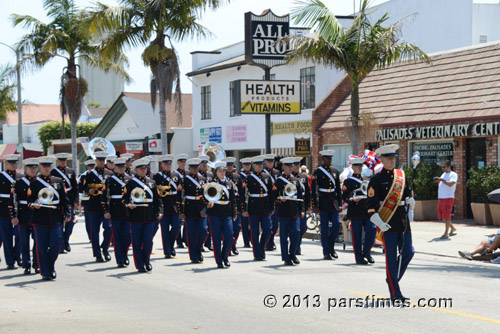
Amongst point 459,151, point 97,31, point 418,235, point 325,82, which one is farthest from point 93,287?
point 325,82

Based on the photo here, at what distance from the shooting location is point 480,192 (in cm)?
2078

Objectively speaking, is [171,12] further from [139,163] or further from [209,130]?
[139,163]

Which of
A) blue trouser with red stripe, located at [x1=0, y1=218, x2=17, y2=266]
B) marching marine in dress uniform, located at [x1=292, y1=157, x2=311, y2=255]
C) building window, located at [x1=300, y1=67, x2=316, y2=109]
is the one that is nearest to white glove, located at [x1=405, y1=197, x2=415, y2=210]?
marching marine in dress uniform, located at [x1=292, y1=157, x2=311, y2=255]

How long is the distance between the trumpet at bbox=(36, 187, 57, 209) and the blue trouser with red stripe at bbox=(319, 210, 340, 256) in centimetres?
520

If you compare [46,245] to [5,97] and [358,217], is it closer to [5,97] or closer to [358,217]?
[358,217]

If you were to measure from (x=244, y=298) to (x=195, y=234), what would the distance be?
4136 millimetres

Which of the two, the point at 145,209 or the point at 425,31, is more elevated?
the point at 425,31

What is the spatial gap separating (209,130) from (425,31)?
39.2 ft

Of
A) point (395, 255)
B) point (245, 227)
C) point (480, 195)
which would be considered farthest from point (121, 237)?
point (480, 195)

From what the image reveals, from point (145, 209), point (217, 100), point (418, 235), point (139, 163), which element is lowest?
point (418, 235)

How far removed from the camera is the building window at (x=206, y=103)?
38975 mm

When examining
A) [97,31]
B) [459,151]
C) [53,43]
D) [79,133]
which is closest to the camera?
[459,151]

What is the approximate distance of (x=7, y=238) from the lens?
13.8 m

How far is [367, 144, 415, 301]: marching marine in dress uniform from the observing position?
936 cm
